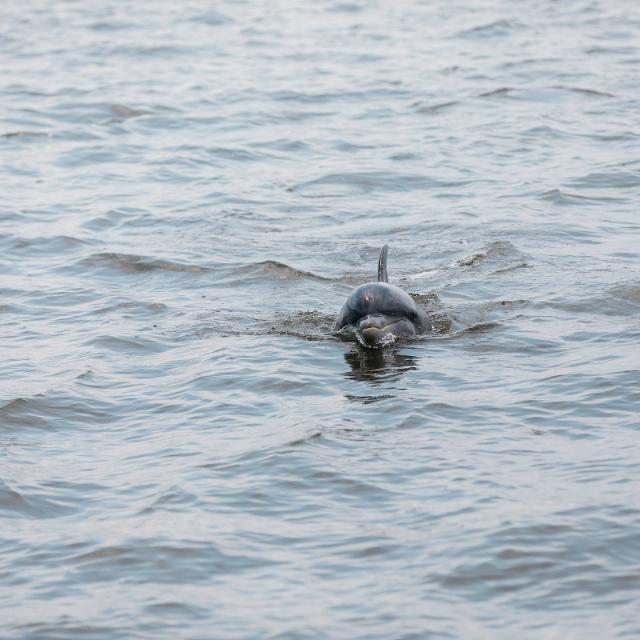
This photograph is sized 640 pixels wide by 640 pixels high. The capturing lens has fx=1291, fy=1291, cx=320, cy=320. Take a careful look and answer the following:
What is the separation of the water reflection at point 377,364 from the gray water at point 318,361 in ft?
0.09

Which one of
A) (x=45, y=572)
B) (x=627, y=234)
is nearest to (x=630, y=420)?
(x=45, y=572)

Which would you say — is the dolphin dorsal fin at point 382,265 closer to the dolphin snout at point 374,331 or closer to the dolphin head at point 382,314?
the dolphin head at point 382,314

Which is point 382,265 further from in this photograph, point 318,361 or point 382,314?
point 318,361

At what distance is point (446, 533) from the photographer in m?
7.16

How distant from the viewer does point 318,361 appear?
409 inches

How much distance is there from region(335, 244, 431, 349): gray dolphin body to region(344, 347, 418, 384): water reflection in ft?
0.32

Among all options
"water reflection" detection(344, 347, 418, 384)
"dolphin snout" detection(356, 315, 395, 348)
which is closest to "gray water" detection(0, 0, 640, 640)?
"water reflection" detection(344, 347, 418, 384)

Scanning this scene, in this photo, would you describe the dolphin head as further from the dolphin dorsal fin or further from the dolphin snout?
the dolphin dorsal fin

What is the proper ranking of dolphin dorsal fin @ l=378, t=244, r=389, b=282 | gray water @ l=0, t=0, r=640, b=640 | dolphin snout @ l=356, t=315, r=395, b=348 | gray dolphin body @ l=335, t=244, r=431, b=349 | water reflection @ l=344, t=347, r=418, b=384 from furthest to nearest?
dolphin dorsal fin @ l=378, t=244, r=389, b=282
gray dolphin body @ l=335, t=244, r=431, b=349
dolphin snout @ l=356, t=315, r=395, b=348
water reflection @ l=344, t=347, r=418, b=384
gray water @ l=0, t=0, r=640, b=640

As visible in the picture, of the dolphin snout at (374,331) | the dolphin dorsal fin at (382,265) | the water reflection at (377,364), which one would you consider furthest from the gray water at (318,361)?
the dolphin dorsal fin at (382,265)

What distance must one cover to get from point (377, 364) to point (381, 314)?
527mm

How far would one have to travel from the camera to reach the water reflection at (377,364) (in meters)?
9.91

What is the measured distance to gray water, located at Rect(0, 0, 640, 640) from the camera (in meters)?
6.75

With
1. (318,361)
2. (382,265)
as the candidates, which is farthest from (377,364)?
(382,265)
